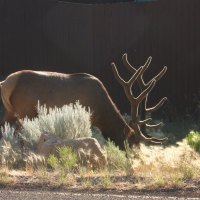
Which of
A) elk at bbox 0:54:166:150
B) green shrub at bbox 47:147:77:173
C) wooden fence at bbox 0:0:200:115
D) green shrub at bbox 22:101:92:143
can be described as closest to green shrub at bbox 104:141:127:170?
green shrub at bbox 47:147:77:173

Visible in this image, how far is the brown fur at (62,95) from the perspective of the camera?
41.7 ft

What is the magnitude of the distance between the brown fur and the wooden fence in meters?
4.56

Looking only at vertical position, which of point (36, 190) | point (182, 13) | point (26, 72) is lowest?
point (36, 190)

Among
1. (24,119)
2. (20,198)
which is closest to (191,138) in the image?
(24,119)

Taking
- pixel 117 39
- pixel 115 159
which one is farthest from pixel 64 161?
pixel 117 39

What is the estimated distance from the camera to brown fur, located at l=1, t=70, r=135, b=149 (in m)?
12.7

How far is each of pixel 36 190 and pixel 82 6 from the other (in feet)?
33.0

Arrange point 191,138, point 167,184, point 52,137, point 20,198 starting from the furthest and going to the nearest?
point 191,138
point 52,137
point 167,184
point 20,198

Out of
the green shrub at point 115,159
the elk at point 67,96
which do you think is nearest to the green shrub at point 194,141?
the elk at point 67,96

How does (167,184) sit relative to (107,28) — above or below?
below

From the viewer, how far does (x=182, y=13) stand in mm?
17188

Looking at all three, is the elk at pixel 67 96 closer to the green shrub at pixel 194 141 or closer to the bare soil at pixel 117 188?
the green shrub at pixel 194 141

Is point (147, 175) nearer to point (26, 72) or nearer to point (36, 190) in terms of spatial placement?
point (36, 190)

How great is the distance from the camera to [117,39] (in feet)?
58.0
